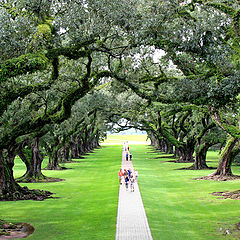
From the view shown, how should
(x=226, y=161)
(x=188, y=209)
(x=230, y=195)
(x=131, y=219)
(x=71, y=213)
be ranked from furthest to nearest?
(x=226, y=161) < (x=230, y=195) < (x=188, y=209) < (x=71, y=213) < (x=131, y=219)

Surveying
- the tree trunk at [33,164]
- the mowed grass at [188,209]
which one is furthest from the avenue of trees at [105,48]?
the tree trunk at [33,164]

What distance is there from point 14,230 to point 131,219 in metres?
4.46

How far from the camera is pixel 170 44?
13.8m

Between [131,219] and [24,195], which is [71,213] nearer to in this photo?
[131,219]

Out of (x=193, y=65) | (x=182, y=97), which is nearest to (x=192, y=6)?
(x=193, y=65)

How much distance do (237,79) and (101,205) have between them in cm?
963

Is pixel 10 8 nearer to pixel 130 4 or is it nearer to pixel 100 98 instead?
pixel 130 4

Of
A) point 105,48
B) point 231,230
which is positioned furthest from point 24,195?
point 231,230

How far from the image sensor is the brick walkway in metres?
12.6

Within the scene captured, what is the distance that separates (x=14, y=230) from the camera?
13.6 m

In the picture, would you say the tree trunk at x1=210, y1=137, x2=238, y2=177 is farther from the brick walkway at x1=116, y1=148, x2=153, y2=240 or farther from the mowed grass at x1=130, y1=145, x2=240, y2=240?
the brick walkway at x1=116, y1=148, x2=153, y2=240

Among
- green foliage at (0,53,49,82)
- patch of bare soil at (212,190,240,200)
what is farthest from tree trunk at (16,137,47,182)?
green foliage at (0,53,49,82)

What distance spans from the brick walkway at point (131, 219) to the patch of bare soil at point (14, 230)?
3.21 meters

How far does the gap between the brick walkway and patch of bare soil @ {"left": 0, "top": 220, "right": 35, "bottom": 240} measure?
10.5 feet
